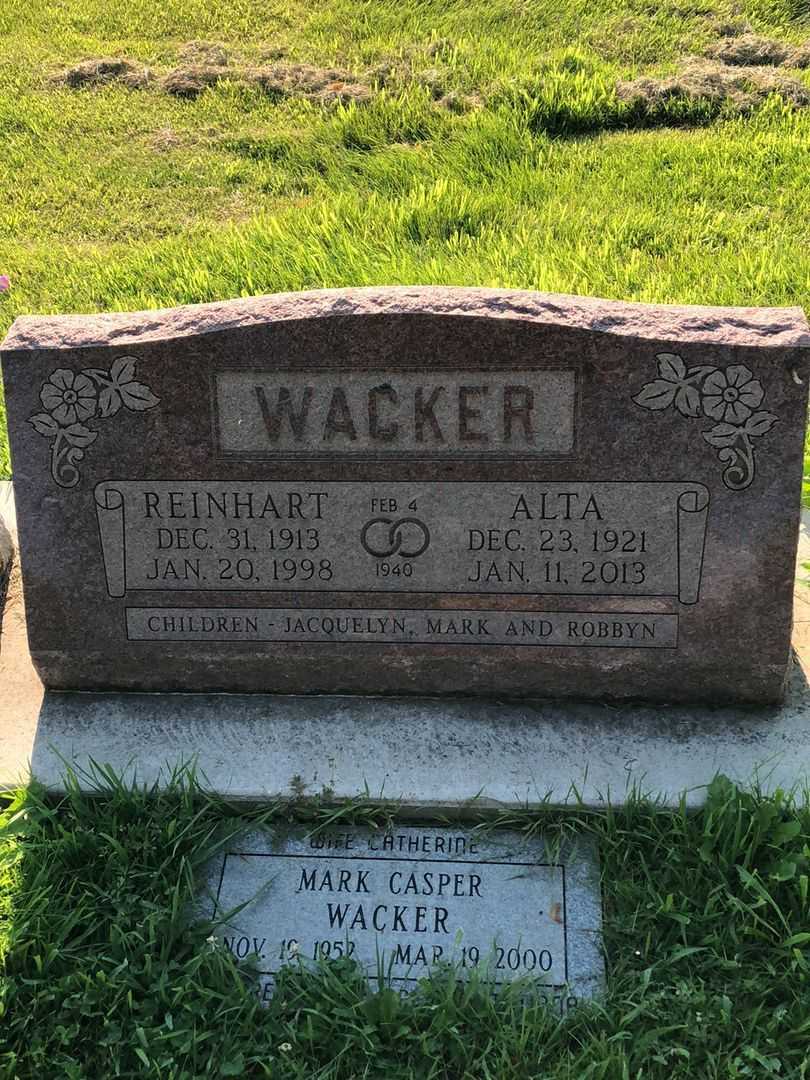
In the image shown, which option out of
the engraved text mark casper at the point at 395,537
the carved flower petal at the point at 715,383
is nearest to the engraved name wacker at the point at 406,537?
the engraved text mark casper at the point at 395,537

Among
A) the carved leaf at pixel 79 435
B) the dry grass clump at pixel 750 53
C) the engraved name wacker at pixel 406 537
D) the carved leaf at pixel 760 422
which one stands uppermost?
the dry grass clump at pixel 750 53

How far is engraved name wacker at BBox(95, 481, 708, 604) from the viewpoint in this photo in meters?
2.83

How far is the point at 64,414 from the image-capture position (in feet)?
9.28

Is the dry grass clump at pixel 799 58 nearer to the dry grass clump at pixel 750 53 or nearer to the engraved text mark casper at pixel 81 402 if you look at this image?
the dry grass clump at pixel 750 53

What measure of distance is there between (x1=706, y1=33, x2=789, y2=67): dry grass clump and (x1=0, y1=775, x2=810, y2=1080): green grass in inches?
217

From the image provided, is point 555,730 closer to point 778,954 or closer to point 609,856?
point 609,856

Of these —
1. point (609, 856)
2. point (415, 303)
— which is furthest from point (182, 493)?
point (609, 856)

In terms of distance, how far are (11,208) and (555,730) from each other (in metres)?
4.79

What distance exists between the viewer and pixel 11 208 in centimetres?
631

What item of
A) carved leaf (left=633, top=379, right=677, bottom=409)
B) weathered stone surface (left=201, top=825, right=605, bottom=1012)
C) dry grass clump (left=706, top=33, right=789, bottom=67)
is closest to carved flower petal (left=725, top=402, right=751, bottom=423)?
carved leaf (left=633, top=379, right=677, bottom=409)

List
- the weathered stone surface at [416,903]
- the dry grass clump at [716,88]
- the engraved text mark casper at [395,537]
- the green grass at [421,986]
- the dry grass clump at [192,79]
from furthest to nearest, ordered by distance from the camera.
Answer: the dry grass clump at [192,79]
the dry grass clump at [716,88]
the engraved text mark casper at [395,537]
the weathered stone surface at [416,903]
the green grass at [421,986]

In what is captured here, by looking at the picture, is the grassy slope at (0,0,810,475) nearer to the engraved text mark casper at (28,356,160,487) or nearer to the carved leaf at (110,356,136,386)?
the engraved text mark casper at (28,356,160,487)

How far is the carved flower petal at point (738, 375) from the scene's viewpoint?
266 centimetres

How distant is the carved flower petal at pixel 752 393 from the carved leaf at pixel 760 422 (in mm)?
31
